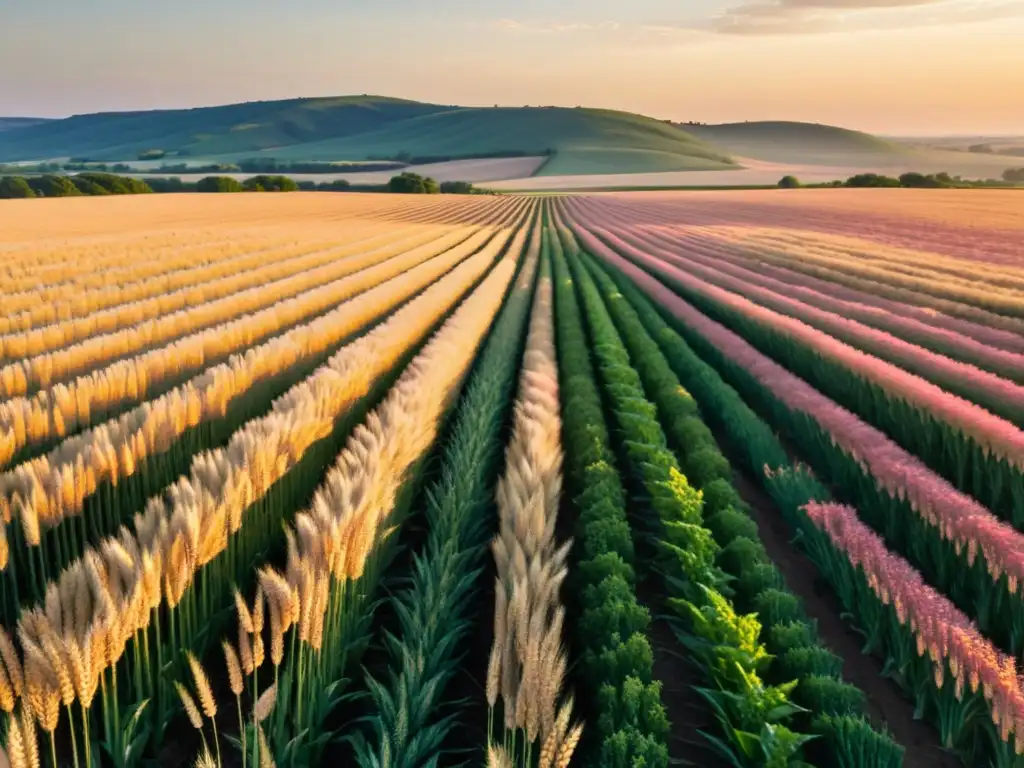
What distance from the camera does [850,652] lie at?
16.7ft

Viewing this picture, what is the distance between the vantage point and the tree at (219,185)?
83.6 m

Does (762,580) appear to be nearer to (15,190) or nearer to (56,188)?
(15,190)

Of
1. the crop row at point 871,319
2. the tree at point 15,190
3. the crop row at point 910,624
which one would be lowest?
the crop row at point 910,624

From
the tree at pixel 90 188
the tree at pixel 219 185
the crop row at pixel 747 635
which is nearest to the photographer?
the crop row at pixel 747 635

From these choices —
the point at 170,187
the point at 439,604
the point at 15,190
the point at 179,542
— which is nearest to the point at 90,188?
the point at 15,190

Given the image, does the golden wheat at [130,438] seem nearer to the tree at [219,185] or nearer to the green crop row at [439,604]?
the green crop row at [439,604]

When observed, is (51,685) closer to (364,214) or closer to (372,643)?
(372,643)

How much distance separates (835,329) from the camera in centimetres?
1255

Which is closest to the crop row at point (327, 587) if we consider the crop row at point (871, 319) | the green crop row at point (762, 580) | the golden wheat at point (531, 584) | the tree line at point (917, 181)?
the golden wheat at point (531, 584)

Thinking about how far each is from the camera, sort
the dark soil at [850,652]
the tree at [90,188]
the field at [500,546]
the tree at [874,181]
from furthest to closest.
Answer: the tree at [874,181], the tree at [90,188], the dark soil at [850,652], the field at [500,546]

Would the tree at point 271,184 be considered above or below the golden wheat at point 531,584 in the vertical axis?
above

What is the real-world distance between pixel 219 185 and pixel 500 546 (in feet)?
291

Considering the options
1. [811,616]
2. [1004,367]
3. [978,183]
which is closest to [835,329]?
[1004,367]

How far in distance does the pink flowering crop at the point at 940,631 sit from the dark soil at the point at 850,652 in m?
0.44
